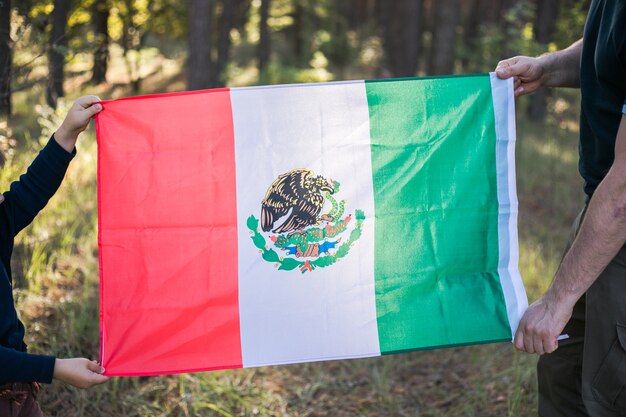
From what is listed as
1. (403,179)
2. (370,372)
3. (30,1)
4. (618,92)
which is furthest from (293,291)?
(30,1)

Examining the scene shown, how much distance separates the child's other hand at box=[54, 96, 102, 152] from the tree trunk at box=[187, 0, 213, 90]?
7013mm

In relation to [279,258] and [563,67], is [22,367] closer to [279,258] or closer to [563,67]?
[279,258]

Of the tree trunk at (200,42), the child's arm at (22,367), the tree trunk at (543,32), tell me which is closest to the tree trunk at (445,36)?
the tree trunk at (543,32)

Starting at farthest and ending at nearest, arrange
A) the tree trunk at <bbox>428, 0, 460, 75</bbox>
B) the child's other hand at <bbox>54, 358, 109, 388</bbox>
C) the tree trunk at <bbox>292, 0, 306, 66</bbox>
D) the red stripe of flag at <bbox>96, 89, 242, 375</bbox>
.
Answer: the tree trunk at <bbox>292, 0, 306, 66</bbox> < the tree trunk at <bbox>428, 0, 460, 75</bbox> < the red stripe of flag at <bbox>96, 89, 242, 375</bbox> < the child's other hand at <bbox>54, 358, 109, 388</bbox>

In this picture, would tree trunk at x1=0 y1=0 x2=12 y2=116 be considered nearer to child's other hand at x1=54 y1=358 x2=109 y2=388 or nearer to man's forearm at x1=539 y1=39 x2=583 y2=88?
child's other hand at x1=54 y1=358 x2=109 y2=388

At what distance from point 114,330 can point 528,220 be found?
6.82 meters

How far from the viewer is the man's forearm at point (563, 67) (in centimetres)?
305

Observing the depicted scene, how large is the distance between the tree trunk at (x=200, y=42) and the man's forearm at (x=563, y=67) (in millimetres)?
7190

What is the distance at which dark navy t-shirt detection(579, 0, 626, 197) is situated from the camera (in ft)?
7.44

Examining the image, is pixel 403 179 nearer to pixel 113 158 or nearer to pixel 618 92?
pixel 618 92

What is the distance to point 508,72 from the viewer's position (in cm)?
305

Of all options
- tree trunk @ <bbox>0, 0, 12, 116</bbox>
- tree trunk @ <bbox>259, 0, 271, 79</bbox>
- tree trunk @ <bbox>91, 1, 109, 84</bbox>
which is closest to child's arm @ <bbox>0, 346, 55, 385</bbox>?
tree trunk @ <bbox>0, 0, 12, 116</bbox>

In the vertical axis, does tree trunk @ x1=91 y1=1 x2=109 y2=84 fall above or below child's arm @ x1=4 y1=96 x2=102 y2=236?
above

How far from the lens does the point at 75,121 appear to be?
2.76 metres
